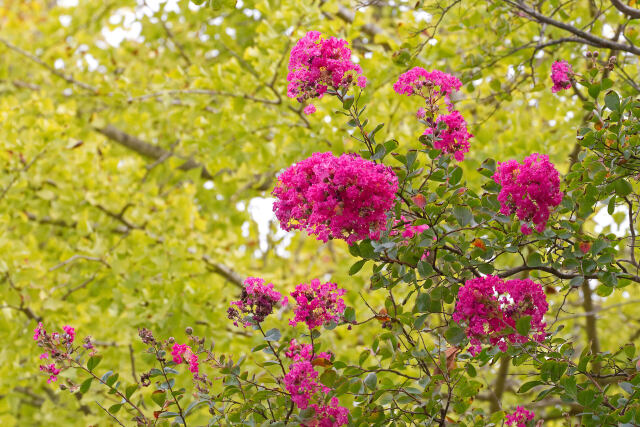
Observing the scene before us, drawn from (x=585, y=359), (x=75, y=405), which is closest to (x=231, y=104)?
(x=75, y=405)

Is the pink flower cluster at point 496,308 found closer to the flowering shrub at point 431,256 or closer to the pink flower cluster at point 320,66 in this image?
the flowering shrub at point 431,256

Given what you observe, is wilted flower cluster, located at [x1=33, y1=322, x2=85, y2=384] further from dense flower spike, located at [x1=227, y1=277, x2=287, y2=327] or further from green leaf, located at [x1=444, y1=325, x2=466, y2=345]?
green leaf, located at [x1=444, y1=325, x2=466, y2=345]

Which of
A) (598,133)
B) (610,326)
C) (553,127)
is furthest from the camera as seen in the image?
(610,326)

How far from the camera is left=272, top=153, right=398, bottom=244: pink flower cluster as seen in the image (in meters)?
1.47

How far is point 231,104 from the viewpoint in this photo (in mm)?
3879

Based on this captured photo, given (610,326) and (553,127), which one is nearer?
(553,127)

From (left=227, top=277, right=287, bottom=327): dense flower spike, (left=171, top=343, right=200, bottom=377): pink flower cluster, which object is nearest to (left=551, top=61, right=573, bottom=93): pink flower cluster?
(left=227, top=277, right=287, bottom=327): dense flower spike

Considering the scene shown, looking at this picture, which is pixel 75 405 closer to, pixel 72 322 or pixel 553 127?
pixel 72 322

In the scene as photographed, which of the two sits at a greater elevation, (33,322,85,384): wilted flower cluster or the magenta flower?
the magenta flower

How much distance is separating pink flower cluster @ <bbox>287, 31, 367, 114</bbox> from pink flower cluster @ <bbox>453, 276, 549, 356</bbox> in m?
0.64

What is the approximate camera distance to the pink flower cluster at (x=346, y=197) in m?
1.47

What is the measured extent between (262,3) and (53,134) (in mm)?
1622

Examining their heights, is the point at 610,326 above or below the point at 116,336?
above

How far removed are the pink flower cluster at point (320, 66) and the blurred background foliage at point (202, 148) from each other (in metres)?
0.97
